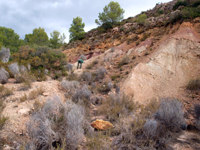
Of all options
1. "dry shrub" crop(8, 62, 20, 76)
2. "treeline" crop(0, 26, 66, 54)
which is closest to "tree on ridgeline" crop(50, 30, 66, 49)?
"treeline" crop(0, 26, 66, 54)

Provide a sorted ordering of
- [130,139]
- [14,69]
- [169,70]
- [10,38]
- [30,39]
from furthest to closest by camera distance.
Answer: [30,39] → [10,38] → [169,70] → [14,69] → [130,139]

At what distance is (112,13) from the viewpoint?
20.6m

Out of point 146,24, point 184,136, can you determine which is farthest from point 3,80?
point 146,24

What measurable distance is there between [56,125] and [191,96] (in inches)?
218

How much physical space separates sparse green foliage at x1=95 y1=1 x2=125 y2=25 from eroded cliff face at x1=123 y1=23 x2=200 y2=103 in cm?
1441

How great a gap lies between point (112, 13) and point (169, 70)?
17.7 m

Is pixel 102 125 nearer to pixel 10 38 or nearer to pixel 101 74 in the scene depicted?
pixel 101 74

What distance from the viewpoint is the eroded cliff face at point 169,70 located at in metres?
5.83

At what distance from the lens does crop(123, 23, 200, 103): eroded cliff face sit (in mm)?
5832

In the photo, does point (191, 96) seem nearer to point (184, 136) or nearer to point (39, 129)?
point (184, 136)

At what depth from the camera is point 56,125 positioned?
2.42 metres

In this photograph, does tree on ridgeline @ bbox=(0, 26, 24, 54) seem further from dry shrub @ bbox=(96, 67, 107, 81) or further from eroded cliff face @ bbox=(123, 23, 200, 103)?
eroded cliff face @ bbox=(123, 23, 200, 103)

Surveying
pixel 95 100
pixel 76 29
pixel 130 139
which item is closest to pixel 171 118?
pixel 130 139

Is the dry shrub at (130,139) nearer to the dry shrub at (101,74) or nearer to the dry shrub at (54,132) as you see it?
the dry shrub at (54,132)
